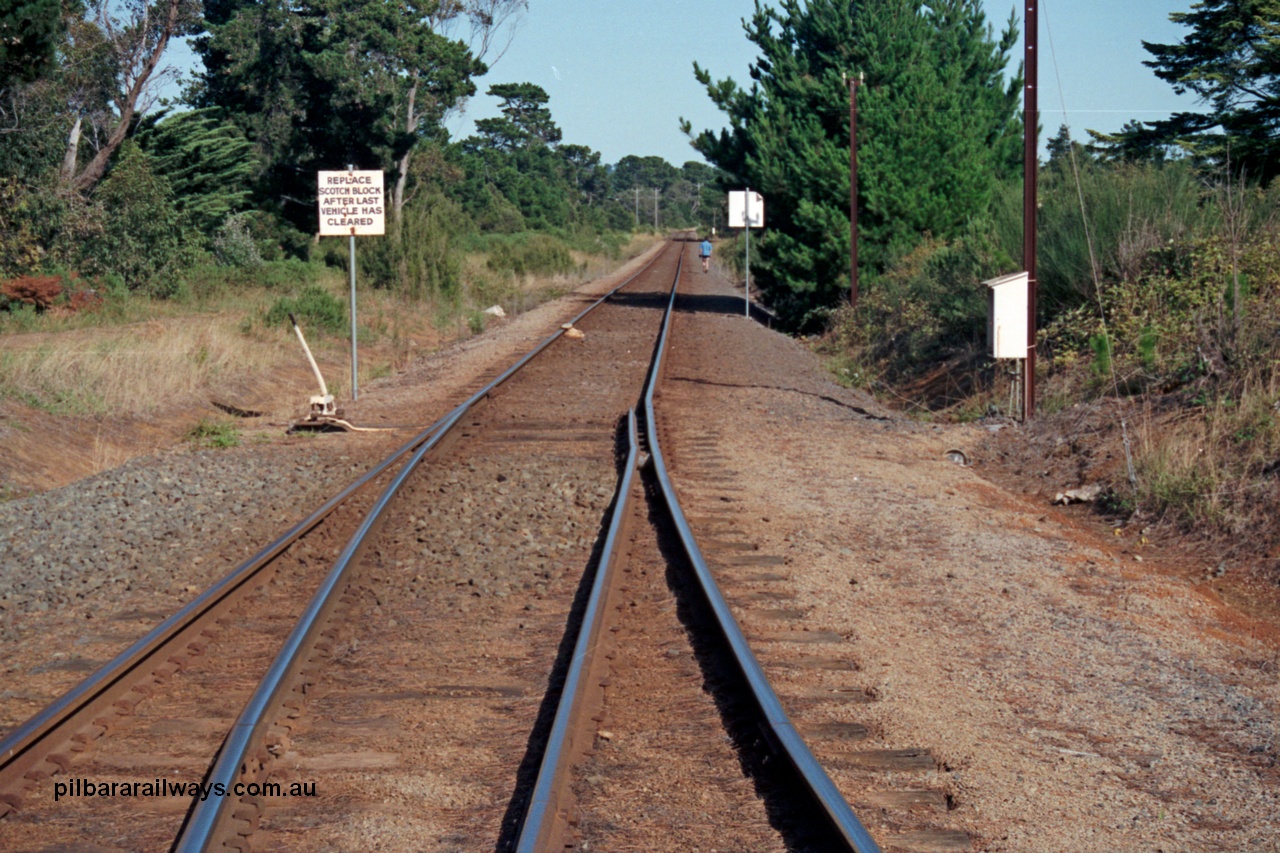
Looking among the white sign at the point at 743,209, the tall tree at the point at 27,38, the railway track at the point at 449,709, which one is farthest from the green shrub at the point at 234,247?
the railway track at the point at 449,709

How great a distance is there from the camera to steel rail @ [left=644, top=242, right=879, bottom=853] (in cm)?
394

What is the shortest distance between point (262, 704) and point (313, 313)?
19765 millimetres

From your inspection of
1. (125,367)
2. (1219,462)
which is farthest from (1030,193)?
(125,367)

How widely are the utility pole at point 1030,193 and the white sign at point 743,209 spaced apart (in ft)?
51.4

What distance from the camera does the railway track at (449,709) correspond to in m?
4.27

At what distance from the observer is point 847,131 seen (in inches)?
1176

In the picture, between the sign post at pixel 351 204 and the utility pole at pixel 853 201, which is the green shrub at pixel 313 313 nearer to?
the sign post at pixel 351 204

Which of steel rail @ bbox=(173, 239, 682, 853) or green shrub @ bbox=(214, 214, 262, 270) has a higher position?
green shrub @ bbox=(214, 214, 262, 270)

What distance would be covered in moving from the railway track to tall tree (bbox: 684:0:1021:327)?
68.5 feet

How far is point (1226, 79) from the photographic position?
27922 mm

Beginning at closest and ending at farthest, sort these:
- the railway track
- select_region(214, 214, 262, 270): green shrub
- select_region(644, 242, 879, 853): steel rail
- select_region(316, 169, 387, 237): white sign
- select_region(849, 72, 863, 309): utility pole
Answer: select_region(644, 242, 879, 853): steel rail, the railway track, select_region(316, 169, 387, 237): white sign, select_region(849, 72, 863, 309): utility pole, select_region(214, 214, 262, 270): green shrub

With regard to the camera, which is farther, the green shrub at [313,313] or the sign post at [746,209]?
the sign post at [746,209]

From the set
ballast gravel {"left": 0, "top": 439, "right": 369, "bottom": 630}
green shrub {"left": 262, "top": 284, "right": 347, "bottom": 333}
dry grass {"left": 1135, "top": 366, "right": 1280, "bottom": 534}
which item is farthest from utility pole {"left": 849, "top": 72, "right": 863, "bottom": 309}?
ballast gravel {"left": 0, "top": 439, "right": 369, "bottom": 630}

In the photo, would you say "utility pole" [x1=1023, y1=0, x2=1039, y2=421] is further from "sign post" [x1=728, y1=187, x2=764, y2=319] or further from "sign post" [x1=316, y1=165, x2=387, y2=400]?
"sign post" [x1=728, y1=187, x2=764, y2=319]
